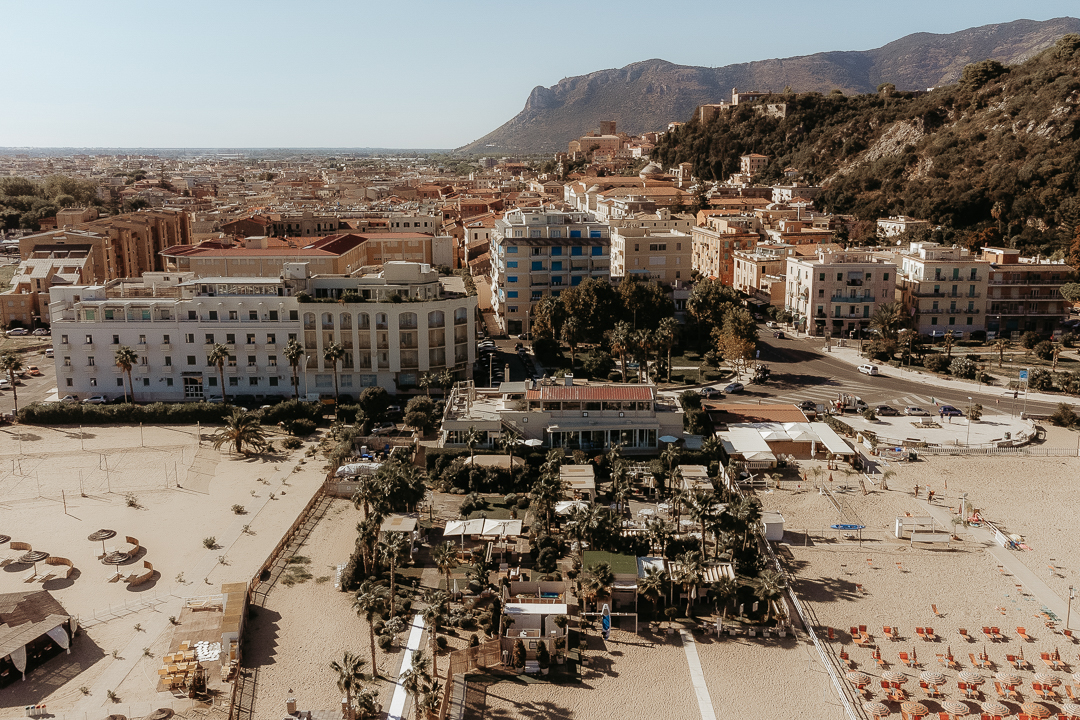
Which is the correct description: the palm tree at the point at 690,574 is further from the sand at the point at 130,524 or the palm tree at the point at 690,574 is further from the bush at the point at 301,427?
the bush at the point at 301,427

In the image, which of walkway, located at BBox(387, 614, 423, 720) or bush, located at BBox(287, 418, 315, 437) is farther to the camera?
bush, located at BBox(287, 418, 315, 437)

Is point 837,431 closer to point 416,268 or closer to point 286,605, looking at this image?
point 416,268

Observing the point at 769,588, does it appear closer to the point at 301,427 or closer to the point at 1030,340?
the point at 301,427

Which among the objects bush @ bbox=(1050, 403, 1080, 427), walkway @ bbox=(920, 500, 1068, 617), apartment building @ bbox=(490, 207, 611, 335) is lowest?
walkway @ bbox=(920, 500, 1068, 617)

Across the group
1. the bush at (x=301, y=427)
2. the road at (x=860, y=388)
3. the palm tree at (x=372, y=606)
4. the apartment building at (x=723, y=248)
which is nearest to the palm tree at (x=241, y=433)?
the bush at (x=301, y=427)

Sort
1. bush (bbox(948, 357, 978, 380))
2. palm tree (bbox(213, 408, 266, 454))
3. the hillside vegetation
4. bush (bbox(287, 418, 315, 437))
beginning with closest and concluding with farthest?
palm tree (bbox(213, 408, 266, 454)) → bush (bbox(287, 418, 315, 437)) → bush (bbox(948, 357, 978, 380)) → the hillside vegetation

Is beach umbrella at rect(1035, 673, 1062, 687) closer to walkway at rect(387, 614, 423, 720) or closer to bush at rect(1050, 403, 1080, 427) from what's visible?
walkway at rect(387, 614, 423, 720)

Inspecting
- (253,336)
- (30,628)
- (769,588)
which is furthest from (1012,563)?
(253,336)

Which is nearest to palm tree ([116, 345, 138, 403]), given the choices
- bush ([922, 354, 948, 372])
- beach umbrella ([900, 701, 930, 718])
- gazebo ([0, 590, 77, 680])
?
gazebo ([0, 590, 77, 680])
